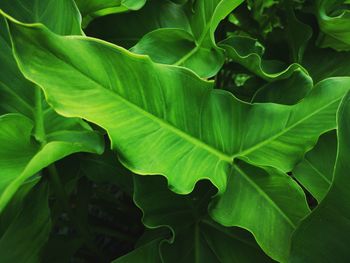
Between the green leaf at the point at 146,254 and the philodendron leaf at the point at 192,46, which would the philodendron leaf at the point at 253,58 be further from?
the green leaf at the point at 146,254

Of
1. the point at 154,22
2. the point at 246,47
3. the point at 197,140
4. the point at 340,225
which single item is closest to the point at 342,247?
the point at 340,225

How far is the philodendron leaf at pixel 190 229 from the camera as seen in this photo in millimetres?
553

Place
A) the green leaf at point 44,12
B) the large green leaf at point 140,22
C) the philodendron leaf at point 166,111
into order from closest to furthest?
the philodendron leaf at point 166,111 → the green leaf at point 44,12 → the large green leaf at point 140,22

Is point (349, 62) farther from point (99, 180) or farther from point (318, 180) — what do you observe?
point (99, 180)

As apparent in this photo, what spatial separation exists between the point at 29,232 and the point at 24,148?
0.42 ft

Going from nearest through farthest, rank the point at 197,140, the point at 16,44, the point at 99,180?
1. the point at 16,44
2. the point at 197,140
3. the point at 99,180

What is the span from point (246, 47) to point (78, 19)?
0.86 ft

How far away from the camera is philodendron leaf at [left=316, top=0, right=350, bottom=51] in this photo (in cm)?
61

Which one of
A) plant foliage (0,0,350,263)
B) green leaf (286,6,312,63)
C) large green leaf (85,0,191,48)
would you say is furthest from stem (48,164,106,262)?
green leaf (286,6,312,63)

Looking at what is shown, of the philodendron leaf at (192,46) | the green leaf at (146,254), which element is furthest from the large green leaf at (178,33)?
the green leaf at (146,254)

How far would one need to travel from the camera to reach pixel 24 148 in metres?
0.50

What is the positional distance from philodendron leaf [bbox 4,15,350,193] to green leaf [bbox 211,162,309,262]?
0.07ft

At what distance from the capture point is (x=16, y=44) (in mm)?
396

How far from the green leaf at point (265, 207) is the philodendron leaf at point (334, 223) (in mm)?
33
